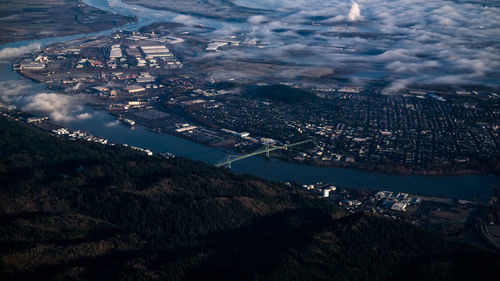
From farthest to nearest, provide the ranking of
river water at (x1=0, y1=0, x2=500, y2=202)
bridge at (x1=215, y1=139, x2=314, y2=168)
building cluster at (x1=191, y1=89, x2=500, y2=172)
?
1. building cluster at (x1=191, y1=89, x2=500, y2=172)
2. bridge at (x1=215, y1=139, x2=314, y2=168)
3. river water at (x1=0, y1=0, x2=500, y2=202)

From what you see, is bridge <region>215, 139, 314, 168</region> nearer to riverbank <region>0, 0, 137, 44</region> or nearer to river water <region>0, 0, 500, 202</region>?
river water <region>0, 0, 500, 202</region>

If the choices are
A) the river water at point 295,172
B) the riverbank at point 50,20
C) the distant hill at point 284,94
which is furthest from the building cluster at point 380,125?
the riverbank at point 50,20

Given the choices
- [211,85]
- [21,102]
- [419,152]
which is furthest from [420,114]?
[21,102]

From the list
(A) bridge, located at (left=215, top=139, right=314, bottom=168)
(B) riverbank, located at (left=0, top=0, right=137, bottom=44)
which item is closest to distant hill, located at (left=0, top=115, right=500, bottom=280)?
(A) bridge, located at (left=215, top=139, right=314, bottom=168)

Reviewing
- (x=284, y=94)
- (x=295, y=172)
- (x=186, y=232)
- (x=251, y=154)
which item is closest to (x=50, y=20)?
(x=284, y=94)

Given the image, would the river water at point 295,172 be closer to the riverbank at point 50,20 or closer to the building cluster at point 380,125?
the building cluster at point 380,125
